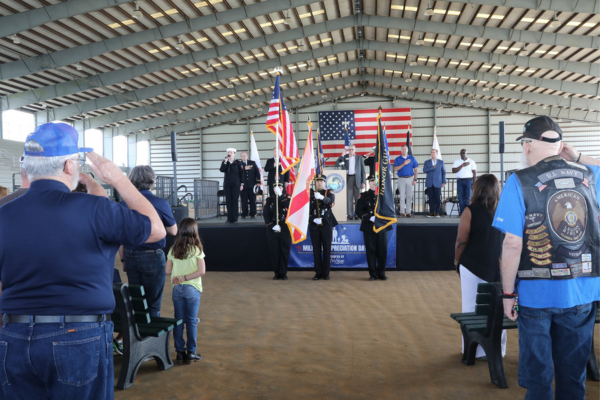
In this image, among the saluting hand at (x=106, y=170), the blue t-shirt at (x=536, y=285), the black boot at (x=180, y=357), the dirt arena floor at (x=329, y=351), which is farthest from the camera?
the black boot at (x=180, y=357)

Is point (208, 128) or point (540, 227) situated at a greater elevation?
point (208, 128)

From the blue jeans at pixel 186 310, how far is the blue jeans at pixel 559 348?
2.84m

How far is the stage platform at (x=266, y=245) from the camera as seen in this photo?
9.44 meters

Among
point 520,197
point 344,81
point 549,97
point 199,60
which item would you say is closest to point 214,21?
point 199,60

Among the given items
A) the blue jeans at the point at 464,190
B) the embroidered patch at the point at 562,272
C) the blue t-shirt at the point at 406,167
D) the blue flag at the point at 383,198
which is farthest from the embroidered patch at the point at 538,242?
the blue t-shirt at the point at 406,167

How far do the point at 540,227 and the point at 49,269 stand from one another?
2.27 meters

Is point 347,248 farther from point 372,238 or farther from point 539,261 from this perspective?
point 539,261

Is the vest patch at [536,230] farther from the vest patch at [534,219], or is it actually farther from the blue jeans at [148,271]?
the blue jeans at [148,271]

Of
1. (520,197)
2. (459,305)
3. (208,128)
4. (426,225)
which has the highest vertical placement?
(208,128)

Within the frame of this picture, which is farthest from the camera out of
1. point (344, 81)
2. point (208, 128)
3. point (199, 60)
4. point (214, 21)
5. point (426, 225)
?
point (208, 128)

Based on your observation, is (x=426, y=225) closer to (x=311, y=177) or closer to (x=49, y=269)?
(x=311, y=177)

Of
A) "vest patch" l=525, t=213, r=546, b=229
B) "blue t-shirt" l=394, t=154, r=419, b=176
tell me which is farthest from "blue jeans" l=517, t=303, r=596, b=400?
"blue t-shirt" l=394, t=154, r=419, b=176

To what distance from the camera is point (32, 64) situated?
52.8ft

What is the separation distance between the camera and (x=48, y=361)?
171cm
